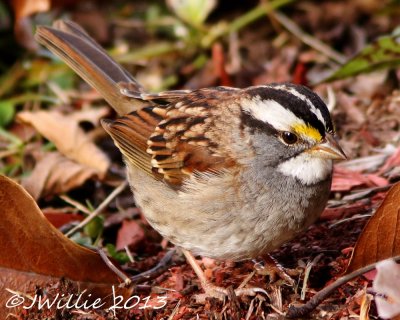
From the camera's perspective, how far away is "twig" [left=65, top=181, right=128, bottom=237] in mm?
4156

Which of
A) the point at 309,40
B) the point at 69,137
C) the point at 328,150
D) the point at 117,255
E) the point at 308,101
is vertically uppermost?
the point at 308,101

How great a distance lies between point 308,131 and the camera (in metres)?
3.24

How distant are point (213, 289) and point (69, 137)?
190 centimetres

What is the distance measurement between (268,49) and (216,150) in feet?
9.40

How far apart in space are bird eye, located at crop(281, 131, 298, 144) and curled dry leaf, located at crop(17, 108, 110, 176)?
1619mm

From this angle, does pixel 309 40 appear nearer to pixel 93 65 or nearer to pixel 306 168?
pixel 93 65

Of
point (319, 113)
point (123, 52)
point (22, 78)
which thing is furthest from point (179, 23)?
point (319, 113)

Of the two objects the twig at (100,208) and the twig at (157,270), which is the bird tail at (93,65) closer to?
the twig at (100,208)

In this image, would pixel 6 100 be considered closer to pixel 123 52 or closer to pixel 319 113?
pixel 123 52

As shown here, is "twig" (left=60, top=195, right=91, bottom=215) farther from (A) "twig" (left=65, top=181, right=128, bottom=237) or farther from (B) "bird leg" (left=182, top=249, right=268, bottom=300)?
(B) "bird leg" (left=182, top=249, right=268, bottom=300)

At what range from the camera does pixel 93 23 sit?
6551mm

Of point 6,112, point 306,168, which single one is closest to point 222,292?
point 306,168

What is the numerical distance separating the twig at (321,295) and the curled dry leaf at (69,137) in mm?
1961

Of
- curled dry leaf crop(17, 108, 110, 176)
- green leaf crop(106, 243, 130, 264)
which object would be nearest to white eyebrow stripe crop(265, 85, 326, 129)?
green leaf crop(106, 243, 130, 264)
